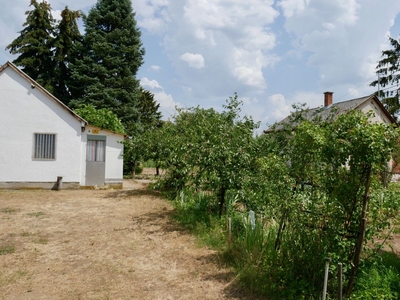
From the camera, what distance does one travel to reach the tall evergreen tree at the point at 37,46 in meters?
23.2

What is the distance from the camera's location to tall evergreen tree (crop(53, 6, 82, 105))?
78.3 feet

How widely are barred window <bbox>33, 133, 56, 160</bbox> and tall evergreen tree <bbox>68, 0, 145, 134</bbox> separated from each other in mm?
9214

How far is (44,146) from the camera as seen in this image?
1248cm

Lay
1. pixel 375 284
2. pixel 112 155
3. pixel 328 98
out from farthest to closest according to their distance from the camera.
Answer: pixel 328 98 < pixel 112 155 < pixel 375 284

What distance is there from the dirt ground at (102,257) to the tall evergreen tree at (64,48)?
1768 centimetres

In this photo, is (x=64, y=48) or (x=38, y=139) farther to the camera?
(x=64, y=48)

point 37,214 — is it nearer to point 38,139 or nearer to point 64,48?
point 38,139

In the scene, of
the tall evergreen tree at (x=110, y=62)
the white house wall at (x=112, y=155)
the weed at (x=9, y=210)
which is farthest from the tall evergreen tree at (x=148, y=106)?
the weed at (x=9, y=210)

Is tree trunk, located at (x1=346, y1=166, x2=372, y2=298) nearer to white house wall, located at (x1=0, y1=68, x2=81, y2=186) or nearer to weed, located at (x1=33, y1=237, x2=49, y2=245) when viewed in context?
weed, located at (x1=33, y1=237, x2=49, y2=245)

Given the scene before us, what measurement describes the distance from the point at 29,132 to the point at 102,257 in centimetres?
936

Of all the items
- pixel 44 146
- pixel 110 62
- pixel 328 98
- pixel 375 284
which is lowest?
pixel 375 284

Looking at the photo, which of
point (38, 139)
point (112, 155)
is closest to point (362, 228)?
point (112, 155)

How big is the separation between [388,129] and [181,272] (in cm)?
382

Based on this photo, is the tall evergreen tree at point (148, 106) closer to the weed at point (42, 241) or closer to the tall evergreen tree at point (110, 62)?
the tall evergreen tree at point (110, 62)
